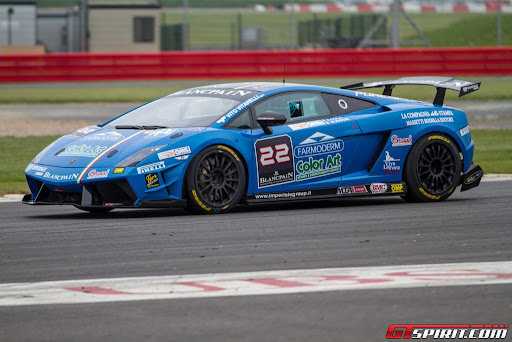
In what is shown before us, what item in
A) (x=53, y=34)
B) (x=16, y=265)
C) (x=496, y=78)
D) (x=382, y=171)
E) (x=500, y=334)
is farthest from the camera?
(x=53, y=34)

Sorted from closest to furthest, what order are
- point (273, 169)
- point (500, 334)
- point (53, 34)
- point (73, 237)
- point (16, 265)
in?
point (500, 334), point (16, 265), point (73, 237), point (273, 169), point (53, 34)

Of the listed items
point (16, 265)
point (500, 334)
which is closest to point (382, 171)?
point (16, 265)

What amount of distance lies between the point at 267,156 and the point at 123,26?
911 inches

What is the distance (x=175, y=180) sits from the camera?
26.7 ft

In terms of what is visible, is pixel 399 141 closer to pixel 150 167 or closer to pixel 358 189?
pixel 358 189

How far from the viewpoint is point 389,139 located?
936 cm

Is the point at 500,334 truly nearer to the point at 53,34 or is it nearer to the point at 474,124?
the point at 474,124

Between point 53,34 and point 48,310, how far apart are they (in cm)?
2860

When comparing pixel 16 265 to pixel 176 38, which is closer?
pixel 16 265

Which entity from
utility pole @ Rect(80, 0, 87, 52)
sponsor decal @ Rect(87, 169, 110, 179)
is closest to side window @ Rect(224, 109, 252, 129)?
sponsor decal @ Rect(87, 169, 110, 179)

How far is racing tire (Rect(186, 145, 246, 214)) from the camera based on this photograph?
823cm

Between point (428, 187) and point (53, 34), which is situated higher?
point (53, 34)

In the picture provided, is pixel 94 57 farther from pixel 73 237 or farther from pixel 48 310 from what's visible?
pixel 48 310

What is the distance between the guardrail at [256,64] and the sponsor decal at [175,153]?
14.8 meters
